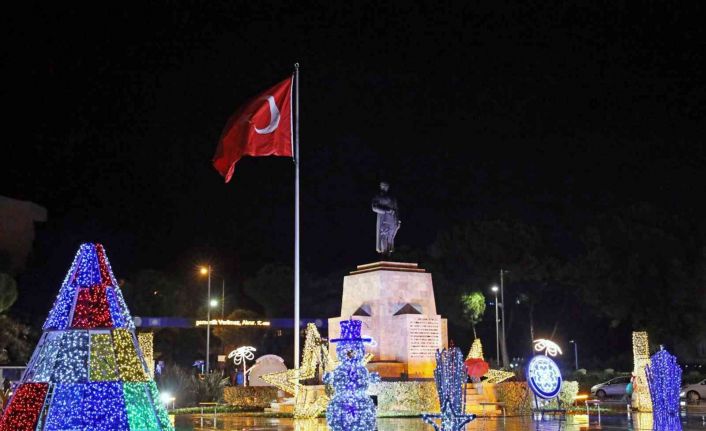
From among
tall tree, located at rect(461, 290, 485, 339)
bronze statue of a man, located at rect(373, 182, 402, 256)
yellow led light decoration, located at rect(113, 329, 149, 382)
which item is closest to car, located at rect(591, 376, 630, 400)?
bronze statue of a man, located at rect(373, 182, 402, 256)

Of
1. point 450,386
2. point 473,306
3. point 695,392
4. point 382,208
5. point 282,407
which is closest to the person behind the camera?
point 450,386

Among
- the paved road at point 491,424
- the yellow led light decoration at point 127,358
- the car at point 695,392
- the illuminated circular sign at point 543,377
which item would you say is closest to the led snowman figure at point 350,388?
the yellow led light decoration at point 127,358

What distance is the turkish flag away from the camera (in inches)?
951

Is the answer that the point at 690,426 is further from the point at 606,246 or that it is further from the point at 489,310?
the point at 489,310

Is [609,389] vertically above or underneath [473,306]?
underneath

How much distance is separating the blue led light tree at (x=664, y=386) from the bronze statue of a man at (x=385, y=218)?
9772 millimetres

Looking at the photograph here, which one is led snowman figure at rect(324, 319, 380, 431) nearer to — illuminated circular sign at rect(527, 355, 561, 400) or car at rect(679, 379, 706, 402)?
illuminated circular sign at rect(527, 355, 561, 400)

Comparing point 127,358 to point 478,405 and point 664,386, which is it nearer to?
point 664,386

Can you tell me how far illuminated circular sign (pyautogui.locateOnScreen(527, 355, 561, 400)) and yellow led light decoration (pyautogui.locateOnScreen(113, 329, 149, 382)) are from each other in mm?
11890

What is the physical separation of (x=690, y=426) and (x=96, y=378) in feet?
43.2

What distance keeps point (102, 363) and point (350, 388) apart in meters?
3.85

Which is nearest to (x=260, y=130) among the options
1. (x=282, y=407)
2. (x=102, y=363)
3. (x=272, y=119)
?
(x=272, y=119)

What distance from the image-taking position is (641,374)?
24.6 m

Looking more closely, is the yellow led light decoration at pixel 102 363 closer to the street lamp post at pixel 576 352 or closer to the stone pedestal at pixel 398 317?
the stone pedestal at pixel 398 317
